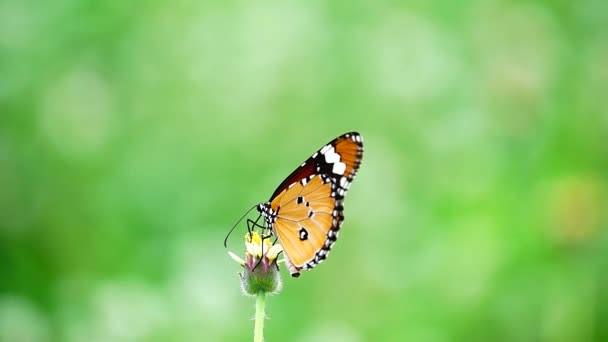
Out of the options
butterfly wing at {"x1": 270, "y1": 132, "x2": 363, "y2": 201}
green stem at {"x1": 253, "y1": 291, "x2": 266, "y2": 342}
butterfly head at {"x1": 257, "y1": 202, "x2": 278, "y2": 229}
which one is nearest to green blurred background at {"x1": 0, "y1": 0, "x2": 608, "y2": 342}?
butterfly head at {"x1": 257, "y1": 202, "x2": 278, "y2": 229}

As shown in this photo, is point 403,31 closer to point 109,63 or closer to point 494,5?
point 494,5

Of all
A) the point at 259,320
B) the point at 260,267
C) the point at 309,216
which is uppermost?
the point at 309,216

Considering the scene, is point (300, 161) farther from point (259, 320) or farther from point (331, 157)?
point (259, 320)

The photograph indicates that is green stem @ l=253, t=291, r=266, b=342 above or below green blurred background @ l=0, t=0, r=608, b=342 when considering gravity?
below

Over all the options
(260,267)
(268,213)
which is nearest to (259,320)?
(260,267)

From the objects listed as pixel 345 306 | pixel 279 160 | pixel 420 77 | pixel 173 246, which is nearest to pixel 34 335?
pixel 173 246

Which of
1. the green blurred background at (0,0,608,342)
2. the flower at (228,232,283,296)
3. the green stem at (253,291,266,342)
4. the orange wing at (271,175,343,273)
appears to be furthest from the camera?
the green blurred background at (0,0,608,342)

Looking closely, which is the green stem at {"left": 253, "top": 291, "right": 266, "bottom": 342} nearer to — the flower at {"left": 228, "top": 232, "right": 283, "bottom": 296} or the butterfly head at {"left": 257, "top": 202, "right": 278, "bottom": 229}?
the flower at {"left": 228, "top": 232, "right": 283, "bottom": 296}
